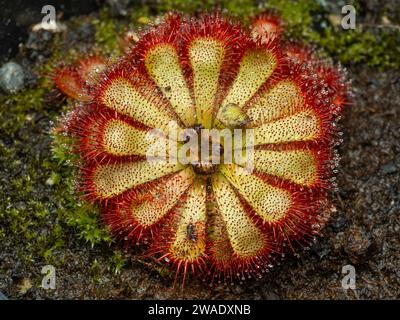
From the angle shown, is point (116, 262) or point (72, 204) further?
point (72, 204)

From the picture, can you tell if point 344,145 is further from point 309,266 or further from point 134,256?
point 134,256

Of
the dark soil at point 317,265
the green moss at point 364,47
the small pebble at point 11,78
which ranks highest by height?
the green moss at point 364,47

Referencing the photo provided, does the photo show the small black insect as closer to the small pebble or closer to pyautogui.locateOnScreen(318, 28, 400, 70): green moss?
the small pebble

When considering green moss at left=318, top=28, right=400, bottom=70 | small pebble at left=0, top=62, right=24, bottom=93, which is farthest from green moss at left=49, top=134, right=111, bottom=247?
green moss at left=318, top=28, right=400, bottom=70

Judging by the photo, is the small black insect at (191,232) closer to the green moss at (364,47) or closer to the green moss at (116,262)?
the green moss at (116,262)

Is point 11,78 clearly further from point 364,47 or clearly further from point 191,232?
point 364,47

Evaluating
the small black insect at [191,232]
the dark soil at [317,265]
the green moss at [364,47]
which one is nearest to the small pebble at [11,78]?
the dark soil at [317,265]

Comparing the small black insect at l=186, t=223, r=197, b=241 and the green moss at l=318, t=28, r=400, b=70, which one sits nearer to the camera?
the small black insect at l=186, t=223, r=197, b=241

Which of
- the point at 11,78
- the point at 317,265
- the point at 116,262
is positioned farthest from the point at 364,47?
the point at 11,78
